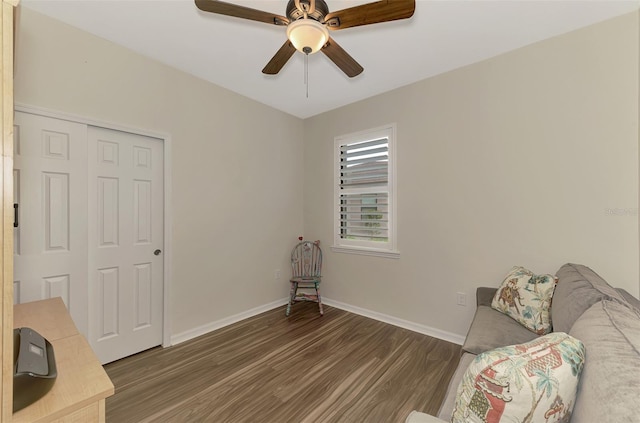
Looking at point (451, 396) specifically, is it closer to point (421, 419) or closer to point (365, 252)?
point (421, 419)

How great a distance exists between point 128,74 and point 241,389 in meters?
2.75

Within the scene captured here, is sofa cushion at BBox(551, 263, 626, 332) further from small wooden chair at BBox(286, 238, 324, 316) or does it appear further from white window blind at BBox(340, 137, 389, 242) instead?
small wooden chair at BBox(286, 238, 324, 316)

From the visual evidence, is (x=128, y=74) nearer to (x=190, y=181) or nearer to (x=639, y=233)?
(x=190, y=181)

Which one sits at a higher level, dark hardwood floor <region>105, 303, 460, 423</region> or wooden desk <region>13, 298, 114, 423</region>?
wooden desk <region>13, 298, 114, 423</region>

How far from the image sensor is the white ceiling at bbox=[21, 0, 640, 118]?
1.83 meters

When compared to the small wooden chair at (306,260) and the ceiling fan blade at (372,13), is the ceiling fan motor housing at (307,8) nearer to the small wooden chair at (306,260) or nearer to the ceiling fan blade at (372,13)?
the ceiling fan blade at (372,13)

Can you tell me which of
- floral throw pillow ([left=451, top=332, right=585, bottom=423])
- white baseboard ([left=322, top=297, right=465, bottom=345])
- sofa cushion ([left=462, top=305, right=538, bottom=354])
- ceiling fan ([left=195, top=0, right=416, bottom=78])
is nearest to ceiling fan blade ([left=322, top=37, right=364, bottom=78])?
ceiling fan ([left=195, top=0, right=416, bottom=78])

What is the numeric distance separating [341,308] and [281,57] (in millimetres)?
2895

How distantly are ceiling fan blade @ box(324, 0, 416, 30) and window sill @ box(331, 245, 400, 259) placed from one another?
2.20 metres

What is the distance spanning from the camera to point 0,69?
637 millimetres

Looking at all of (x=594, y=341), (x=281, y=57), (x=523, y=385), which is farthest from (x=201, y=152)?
(x=594, y=341)

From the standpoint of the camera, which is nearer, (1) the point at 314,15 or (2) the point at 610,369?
(2) the point at 610,369

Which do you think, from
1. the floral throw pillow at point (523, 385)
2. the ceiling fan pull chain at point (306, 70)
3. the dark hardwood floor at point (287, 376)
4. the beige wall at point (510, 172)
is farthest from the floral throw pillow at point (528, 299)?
the ceiling fan pull chain at point (306, 70)

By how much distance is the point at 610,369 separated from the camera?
74cm
